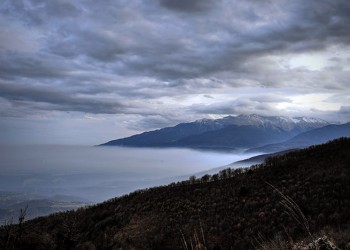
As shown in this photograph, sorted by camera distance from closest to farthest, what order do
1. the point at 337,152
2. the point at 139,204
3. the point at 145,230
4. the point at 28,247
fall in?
the point at 28,247 < the point at 145,230 < the point at 337,152 < the point at 139,204

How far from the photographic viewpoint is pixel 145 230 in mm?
39125

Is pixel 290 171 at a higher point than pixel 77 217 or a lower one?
higher

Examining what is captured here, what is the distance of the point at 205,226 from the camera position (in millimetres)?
33844

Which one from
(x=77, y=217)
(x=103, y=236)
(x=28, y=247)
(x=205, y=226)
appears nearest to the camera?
(x=28, y=247)

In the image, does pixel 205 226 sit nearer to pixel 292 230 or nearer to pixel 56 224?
pixel 292 230

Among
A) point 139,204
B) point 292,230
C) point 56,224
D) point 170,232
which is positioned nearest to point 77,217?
point 56,224

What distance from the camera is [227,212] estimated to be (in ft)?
120

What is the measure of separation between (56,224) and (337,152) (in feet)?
140

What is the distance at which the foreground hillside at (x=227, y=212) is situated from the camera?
1094 inches

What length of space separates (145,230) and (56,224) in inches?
874

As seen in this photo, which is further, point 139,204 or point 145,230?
point 139,204

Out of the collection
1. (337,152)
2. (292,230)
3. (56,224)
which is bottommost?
(56,224)

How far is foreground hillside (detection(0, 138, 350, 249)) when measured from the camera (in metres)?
27.8

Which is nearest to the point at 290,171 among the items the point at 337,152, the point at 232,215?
the point at 337,152
